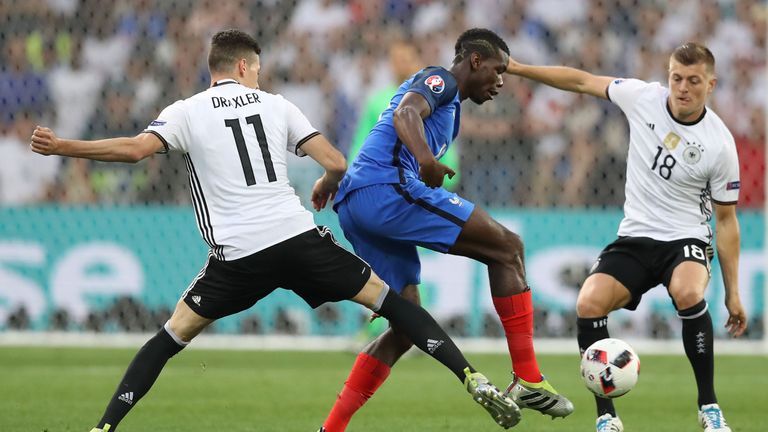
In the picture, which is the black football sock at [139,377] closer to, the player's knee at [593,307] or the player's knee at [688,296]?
the player's knee at [593,307]

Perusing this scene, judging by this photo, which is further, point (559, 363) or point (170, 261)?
point (170, 261)

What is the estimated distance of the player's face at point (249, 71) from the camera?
593 centimetres

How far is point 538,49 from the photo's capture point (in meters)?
13.1

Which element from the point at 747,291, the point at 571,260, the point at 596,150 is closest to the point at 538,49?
the point at 596,150

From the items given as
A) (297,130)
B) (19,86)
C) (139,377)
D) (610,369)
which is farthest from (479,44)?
(19,86)

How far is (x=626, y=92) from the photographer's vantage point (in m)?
6.89

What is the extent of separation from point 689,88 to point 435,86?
1.47 meters

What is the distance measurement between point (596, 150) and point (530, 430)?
6.33 metres

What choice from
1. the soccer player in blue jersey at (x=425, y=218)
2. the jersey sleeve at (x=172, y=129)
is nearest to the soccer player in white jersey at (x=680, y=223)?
the soccer player in blue jersey at (x=425, y=218)

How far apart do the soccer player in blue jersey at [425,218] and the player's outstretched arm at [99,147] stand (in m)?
1.09

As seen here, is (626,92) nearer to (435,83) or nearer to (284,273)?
(435,83)

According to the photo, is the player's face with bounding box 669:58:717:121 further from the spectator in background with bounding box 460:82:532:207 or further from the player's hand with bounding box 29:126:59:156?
the spectator in background with bounding box 460:82:532:207

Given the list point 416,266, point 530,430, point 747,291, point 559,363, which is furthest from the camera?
point 747,291

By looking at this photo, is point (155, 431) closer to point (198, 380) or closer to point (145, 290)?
point (198, 380)
